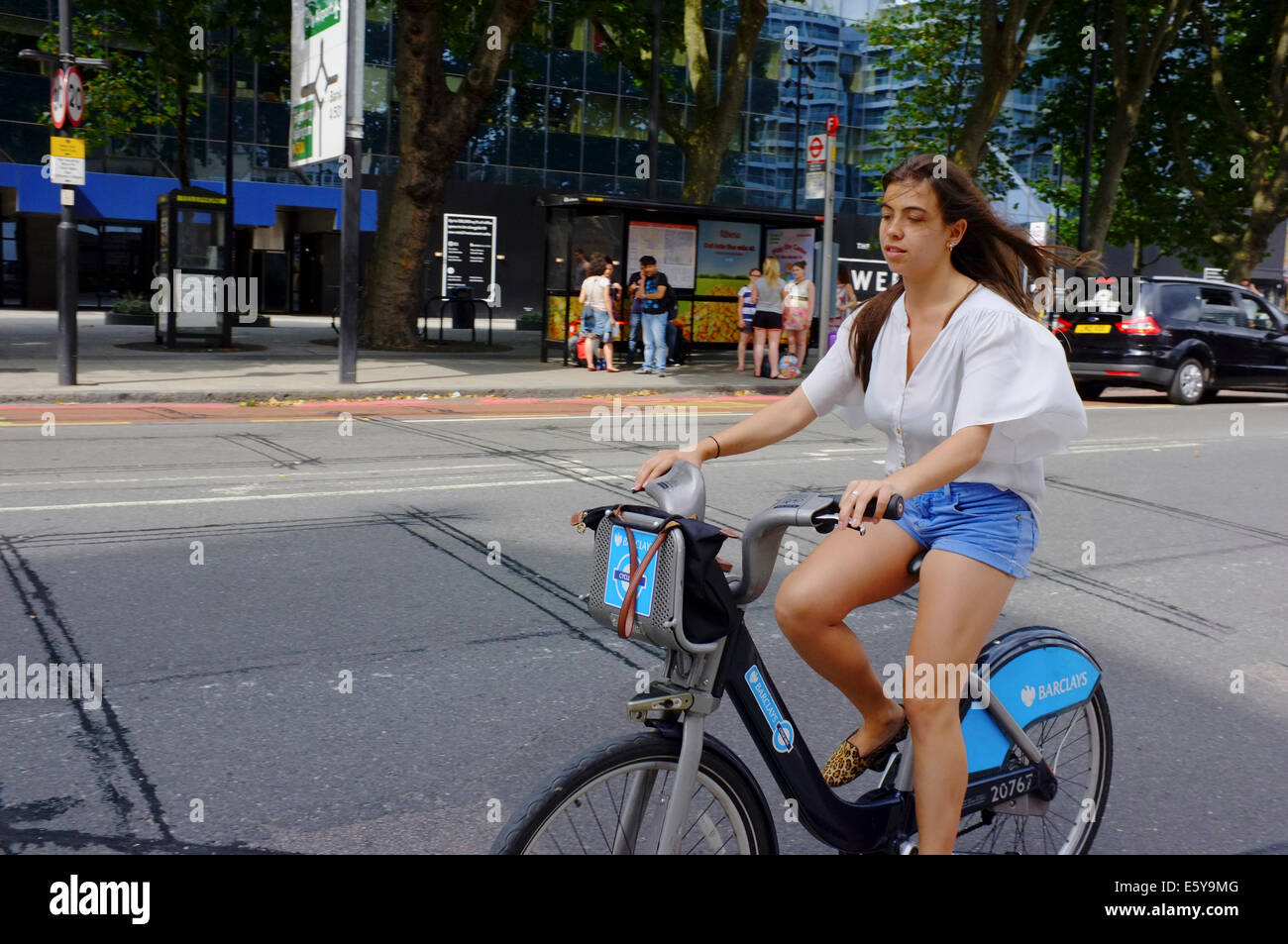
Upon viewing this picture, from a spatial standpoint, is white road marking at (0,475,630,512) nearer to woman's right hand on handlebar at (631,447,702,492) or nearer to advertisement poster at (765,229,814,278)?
woman's right hand on handlebar at (631,447,702,492)

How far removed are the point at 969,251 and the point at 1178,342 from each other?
16458 millimetres

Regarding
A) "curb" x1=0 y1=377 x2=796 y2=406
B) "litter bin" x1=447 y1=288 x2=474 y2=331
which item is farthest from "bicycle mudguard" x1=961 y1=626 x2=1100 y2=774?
"litter bin" x1=447 y1=288 x2=474 y2=331

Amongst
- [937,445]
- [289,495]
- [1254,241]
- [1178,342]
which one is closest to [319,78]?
[289,495]

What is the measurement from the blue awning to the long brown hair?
28843 millimetres

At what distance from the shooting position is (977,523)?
2.88 m

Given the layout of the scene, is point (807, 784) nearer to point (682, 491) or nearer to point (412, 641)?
point (682, 491)

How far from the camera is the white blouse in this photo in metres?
2.76

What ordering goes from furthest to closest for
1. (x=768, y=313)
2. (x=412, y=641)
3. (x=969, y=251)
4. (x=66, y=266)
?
(x=768, y=313) < (x=66, y=266) < (x=412, y=641) < (x=969, y=251)

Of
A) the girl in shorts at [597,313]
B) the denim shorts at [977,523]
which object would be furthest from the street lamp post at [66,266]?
the denim shorts at [977,523]

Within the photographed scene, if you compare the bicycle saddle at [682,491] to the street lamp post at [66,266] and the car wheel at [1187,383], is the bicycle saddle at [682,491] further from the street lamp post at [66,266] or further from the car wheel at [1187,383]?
the car wheel at [1187,383]

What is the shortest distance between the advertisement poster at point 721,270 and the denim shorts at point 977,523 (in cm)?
1927

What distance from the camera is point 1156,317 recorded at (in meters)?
18.0

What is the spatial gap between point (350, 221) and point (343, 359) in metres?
1.78
